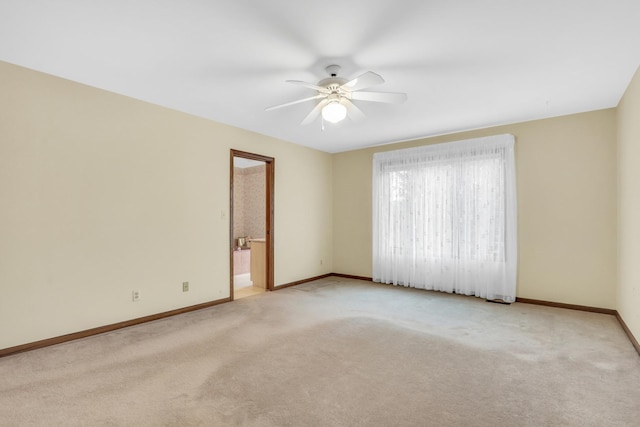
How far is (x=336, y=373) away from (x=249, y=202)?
6.26 metres

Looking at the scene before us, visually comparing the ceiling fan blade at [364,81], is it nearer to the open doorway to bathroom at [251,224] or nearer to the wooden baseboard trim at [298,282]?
the open doorway to bathroom at [251,224]

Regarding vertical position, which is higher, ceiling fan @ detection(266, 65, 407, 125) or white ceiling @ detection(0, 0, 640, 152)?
white ceiling @ detection(0, 0, 640, 152)

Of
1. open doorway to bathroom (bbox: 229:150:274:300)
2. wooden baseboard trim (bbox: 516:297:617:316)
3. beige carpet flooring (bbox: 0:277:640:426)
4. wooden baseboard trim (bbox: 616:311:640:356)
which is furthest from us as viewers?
open doorway to bathroom (bbox: 229:150:274:300)

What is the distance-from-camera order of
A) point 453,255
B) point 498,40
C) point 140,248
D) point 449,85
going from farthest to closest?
1. point 453,255
2. point 140,248
3. point 449,85
4. point 498,40

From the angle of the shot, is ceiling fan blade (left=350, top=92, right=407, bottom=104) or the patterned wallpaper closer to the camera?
ceiling fan blade (left=350, top=92, right=407, bottom=104)

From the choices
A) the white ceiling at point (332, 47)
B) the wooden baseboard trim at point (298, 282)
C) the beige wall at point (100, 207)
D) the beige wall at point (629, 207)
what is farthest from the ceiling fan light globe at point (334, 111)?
the wooden baseboard trim at point (298, 282)

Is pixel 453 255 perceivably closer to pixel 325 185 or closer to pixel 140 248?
pixel 325 185

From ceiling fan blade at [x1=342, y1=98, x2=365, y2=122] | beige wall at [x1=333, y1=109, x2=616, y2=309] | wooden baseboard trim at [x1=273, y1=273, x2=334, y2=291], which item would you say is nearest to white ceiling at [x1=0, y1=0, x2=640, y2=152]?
ceiling fan blade at [x1=342, y1=98, x2=365, y2=122]

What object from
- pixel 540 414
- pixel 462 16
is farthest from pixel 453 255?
pixel 462 16

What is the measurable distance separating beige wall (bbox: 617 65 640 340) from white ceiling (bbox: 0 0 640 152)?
252 millimetres

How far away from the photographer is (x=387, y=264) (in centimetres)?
572

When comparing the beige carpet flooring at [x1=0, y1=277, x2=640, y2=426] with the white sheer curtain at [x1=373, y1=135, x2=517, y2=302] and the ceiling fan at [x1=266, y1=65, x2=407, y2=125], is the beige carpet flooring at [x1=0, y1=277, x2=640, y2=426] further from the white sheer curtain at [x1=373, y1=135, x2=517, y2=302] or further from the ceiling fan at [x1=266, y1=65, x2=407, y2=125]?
the ceiling fan at [x1=266, y1=65, x2=407, y2=125]

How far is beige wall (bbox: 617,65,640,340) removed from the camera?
9.73 ft

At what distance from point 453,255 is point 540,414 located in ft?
10.3
